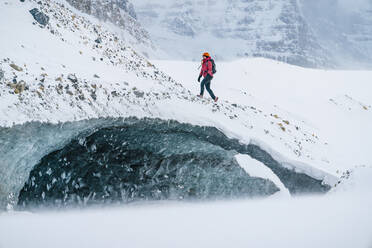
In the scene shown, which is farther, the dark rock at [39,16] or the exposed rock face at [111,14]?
the exposed rock face at [111,14]

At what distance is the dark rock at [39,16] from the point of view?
1309 cm

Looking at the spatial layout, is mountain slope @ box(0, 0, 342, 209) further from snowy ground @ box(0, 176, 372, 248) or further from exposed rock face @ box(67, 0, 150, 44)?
exposed rock face @ box(67, 0, 150, 44)

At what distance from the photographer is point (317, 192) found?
12656 millimetres

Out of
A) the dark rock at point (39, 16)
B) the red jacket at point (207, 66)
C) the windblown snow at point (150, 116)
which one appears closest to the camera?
the windblown snow at point (150, 116)

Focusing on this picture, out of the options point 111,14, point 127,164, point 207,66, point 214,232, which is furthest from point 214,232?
point 111,14

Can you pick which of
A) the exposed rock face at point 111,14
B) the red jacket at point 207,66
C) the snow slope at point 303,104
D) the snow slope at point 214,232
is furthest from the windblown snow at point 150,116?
the exposed rock face at point 111,14

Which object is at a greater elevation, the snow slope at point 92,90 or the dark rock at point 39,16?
the dark rock at point 39,16

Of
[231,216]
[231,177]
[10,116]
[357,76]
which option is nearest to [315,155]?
[231,177]

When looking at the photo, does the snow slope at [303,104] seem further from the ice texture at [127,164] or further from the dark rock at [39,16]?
the dark rock at [39,16]

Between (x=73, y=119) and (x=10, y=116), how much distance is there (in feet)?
5.36

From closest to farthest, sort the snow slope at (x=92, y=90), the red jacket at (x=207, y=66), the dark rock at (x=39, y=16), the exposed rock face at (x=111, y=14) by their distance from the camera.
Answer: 1. the snow slope at (x=92, y=90)
2. the dark rock at (x=39, y=16)
3. the red jacket at (x=207, y=66)
4. the exposed rock face at (x=111, y=14)

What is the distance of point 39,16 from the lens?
43.2 ft

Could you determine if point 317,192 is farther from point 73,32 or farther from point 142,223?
point 73,32

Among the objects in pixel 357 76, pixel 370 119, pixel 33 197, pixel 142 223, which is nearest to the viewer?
pixel 142 223
